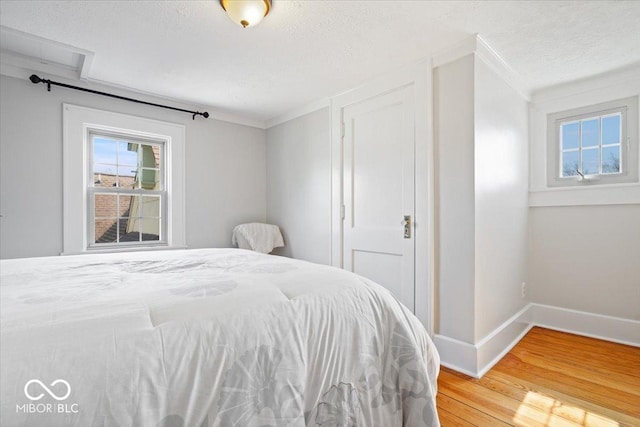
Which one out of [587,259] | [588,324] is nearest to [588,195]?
[587,259]

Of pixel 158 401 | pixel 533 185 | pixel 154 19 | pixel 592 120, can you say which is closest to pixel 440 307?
pixel 533 185

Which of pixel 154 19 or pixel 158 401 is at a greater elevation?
pixel 154 19

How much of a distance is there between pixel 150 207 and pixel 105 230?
46cm

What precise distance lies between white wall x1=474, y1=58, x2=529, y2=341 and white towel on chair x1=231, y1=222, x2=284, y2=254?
222 cm

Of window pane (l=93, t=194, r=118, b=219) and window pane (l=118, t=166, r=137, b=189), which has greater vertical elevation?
window pane (l=118, t=166, r=137, b=189)

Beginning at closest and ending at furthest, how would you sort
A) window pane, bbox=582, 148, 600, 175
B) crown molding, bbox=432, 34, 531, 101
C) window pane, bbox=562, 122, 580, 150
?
1. crown molding, bbox=432, 34, 531, 101
2. window pane, bbox=582, 148, 600, 175
3. window pane, bbox=562, 122, 580, 150

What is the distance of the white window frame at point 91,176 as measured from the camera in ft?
8.59

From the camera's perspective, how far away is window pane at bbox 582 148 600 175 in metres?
2.75

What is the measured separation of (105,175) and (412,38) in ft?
9.77

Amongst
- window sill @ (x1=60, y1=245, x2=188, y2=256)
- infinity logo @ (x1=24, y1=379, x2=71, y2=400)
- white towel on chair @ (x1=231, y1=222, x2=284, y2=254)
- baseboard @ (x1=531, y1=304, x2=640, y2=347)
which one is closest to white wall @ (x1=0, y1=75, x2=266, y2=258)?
window sill @ (x1=60, y1=245, x2=188, y2=256)

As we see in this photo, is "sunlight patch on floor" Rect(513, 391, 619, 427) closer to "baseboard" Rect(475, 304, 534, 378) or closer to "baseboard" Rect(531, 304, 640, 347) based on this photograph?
"baseboard" Rect(475, 304, 534, 378)

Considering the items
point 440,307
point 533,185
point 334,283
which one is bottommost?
point 440,307

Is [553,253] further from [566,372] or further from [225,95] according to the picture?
[225,95]

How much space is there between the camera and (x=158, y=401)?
0.67 meters
